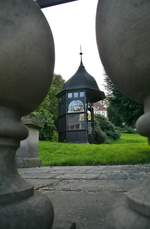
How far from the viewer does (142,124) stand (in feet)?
2.70

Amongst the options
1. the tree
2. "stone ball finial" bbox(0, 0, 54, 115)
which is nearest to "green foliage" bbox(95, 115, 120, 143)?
the tree

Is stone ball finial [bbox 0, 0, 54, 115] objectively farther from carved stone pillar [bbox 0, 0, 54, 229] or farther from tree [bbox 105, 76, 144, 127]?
tree [bbox 105, 76, 144, 127]

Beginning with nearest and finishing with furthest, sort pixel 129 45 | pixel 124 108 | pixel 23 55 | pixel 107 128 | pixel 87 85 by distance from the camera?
pixel 129 45 < pixel 23 55 < pixel 124 108 < pixel 87 85 < pixel 107 128

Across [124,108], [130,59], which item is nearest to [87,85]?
[124,108]

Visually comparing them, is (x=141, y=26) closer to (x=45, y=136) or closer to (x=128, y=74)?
(x=128, y=74)

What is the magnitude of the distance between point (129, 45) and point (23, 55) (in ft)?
1.15

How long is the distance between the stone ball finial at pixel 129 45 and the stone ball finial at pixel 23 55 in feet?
0.74

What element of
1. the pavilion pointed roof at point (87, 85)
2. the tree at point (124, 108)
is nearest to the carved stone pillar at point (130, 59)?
the tree at point (124, 108)

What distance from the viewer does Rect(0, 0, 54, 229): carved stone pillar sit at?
34.1 inches

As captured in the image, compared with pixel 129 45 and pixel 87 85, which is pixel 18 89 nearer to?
pixel 129 45

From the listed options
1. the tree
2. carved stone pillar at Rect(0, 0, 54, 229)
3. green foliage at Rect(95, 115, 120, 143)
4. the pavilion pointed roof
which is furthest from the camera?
green foliage at Rect(95, 115, 120, 143)

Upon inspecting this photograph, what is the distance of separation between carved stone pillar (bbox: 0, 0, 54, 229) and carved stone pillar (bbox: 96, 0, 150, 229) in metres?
0.23

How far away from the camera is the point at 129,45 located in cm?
79

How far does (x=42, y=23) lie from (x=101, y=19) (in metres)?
0.24
